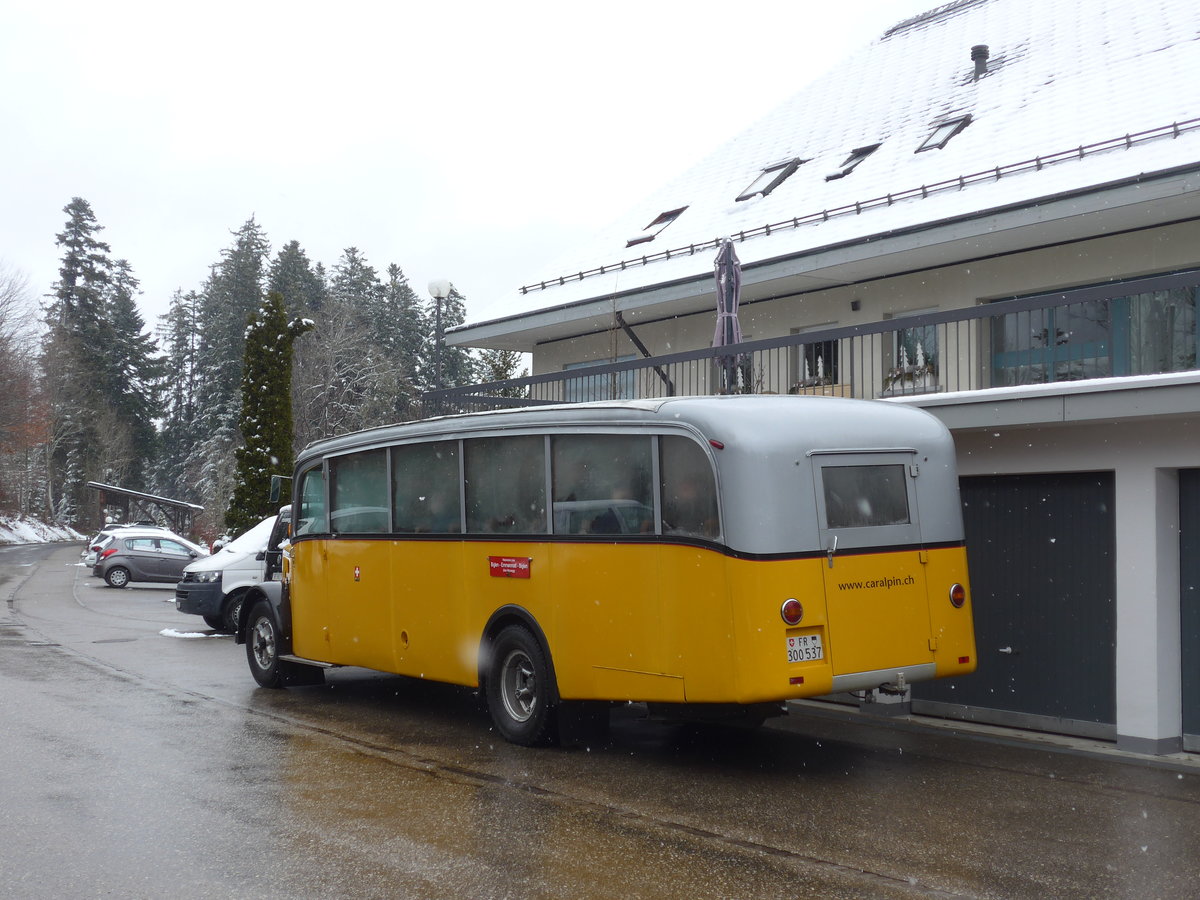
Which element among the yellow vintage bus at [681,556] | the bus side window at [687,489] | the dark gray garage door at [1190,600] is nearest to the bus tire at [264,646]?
the yellow vintage bus at [681,556]

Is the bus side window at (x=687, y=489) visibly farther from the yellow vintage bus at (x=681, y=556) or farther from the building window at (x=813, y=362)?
the building window at (x=813, y=362)

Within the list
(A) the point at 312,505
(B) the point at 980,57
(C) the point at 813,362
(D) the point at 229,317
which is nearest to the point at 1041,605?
(A) the point at 312,505

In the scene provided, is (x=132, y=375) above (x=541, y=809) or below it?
above

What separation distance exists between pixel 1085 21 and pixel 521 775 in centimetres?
1578

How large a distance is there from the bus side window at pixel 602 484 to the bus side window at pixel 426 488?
139 centimetres

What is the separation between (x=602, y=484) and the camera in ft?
30.9

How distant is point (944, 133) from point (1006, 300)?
15.2 feet

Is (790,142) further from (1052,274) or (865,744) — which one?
(865,744)

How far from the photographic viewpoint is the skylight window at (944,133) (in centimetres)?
1781

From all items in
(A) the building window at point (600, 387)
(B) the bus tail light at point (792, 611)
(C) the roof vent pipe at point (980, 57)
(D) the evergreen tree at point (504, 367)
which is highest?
(C) the roof vent pipe at point (980, 57)


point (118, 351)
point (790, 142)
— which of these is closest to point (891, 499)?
point (790, 142)

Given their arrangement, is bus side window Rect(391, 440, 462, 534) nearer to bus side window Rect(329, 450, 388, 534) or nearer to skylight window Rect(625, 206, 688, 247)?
bus side window Rect(329, 450, 388, 534)

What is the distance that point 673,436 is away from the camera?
8.85m

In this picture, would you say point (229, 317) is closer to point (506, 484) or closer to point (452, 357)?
point (452, 357)
